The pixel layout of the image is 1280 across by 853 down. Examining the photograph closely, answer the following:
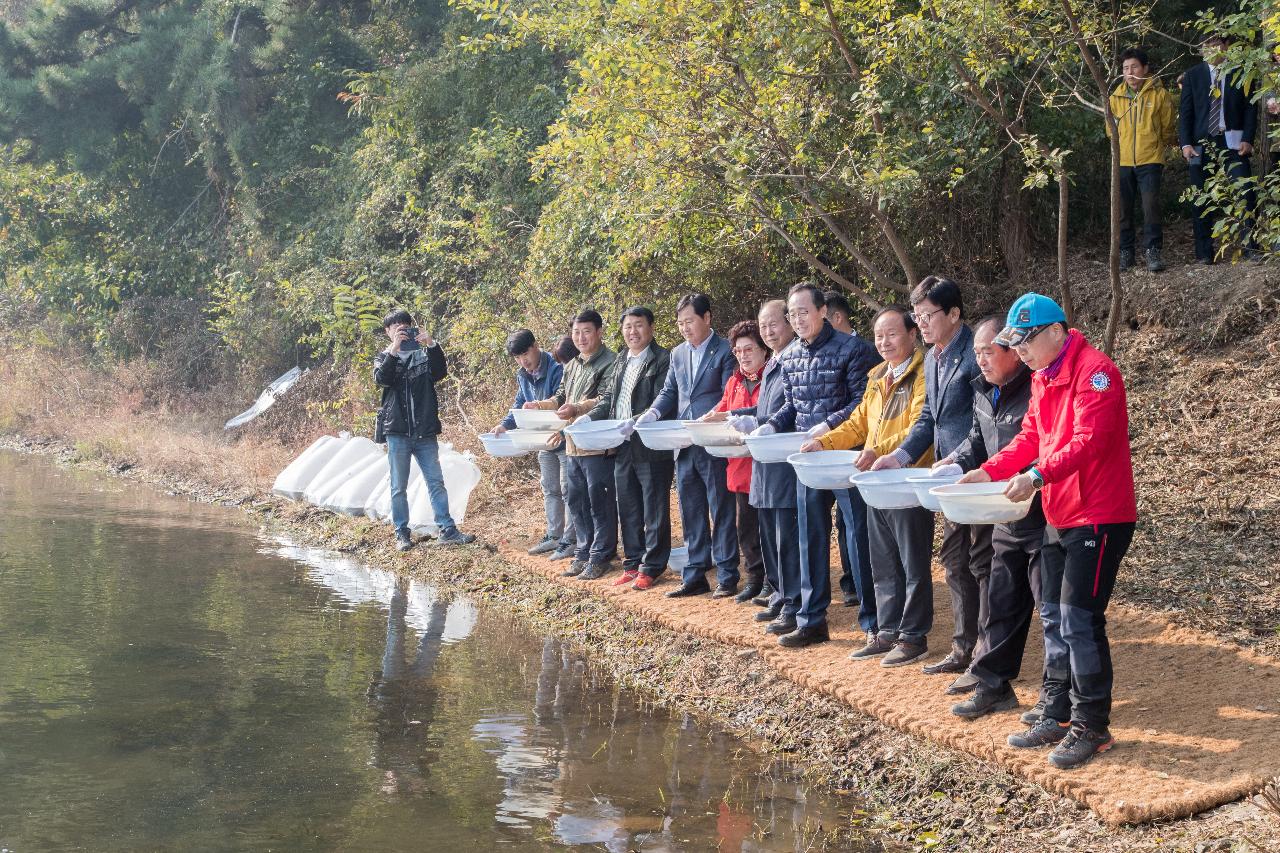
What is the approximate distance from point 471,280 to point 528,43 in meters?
2.99

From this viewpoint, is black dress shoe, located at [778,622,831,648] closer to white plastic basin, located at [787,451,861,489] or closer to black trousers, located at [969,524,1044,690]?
white plastic basin, located at [787,451,861,489]

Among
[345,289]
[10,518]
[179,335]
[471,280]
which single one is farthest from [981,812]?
[179,335]

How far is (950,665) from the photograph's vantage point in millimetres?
5574

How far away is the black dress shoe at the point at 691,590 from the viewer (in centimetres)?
754

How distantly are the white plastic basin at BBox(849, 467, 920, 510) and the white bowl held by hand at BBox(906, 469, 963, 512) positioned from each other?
2.0 inches

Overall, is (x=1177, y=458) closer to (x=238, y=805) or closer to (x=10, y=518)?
(x=238, y=805)

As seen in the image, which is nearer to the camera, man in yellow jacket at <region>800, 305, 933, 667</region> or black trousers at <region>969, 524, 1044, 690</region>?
black trousers at <region>969, 524, 1044, 690</region>

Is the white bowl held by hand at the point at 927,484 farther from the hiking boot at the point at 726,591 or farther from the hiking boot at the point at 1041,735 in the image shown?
the hiking boot at the point at 726,591

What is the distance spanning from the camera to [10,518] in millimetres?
10984

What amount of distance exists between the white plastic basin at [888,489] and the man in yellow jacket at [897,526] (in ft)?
1.09

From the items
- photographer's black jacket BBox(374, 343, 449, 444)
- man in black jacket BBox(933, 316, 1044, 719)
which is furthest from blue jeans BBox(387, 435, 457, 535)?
man in black jacket BBox(933, 316, 1044, 719)

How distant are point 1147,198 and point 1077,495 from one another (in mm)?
5465

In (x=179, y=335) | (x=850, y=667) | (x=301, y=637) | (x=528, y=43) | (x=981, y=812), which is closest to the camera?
(x=981, y=812)

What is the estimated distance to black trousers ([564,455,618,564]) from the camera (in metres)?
8.37
